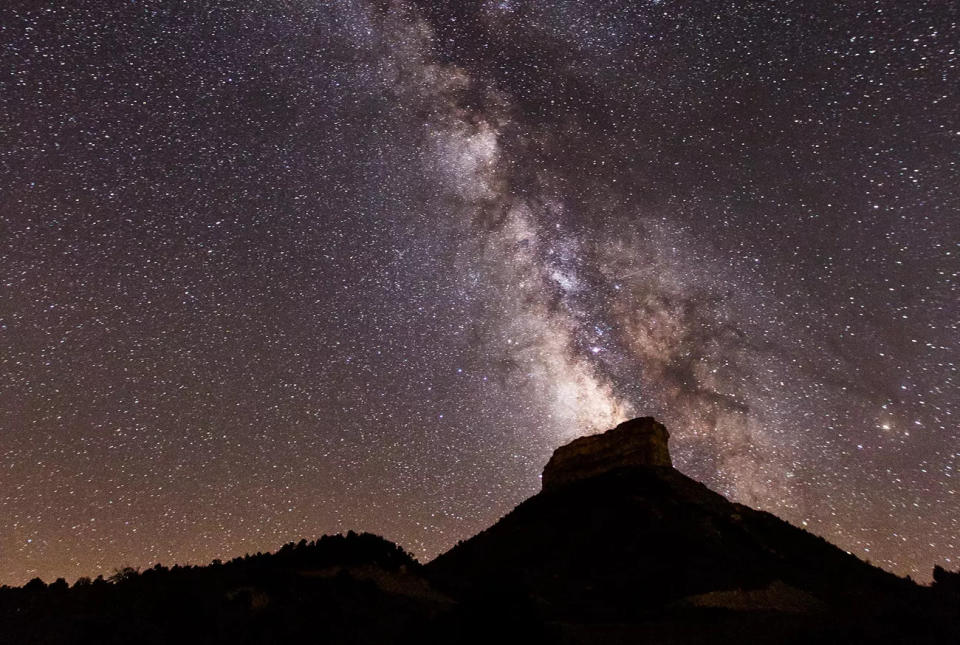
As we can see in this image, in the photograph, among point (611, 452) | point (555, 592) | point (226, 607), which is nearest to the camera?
point (226, 607)

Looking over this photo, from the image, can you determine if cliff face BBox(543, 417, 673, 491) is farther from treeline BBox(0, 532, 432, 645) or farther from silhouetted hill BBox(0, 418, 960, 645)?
treeline BBox(0, 532, 432, 645)

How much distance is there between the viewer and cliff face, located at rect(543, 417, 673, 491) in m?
53.6

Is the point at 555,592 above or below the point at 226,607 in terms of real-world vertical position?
below

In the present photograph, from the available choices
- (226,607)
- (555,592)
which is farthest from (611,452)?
(226,607)

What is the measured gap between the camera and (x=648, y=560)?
30.7m

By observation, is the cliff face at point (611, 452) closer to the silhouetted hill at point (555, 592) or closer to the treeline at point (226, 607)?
the silhouetted hill at point (555, 592)

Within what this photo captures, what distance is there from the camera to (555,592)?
2839 cm

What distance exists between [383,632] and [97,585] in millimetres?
17868

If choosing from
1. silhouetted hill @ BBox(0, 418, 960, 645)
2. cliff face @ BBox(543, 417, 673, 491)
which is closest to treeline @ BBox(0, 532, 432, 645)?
silhouetted hill @ BBox(0, 418, 960, 645)

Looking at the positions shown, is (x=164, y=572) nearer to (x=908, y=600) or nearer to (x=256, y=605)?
(x=256, y=605)

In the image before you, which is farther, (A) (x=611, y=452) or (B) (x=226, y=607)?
(A) (x=611, y=452)

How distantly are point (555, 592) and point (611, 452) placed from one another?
96.0ft

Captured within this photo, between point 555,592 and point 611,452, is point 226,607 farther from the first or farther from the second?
point 611,452

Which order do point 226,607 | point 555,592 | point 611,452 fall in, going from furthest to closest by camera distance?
point 611,452
point 555,592
point 226,607
